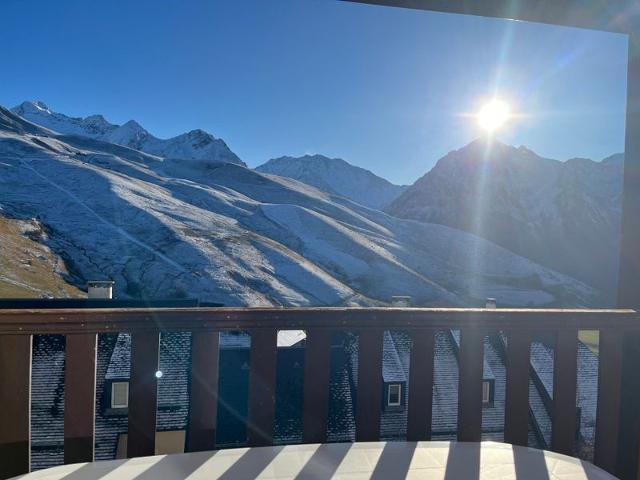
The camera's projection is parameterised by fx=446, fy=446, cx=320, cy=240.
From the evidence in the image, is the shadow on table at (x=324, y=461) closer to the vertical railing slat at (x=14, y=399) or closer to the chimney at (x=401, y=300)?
the vertical railing slat at (x=14, y=399)

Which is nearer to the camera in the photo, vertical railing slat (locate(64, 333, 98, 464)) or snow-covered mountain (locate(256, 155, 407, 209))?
vertical railing slat (locate(64, 333, 98, 464))

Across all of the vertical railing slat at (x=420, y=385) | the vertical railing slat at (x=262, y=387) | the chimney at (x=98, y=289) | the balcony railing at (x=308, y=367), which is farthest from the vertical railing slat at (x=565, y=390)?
the chimney at (x=98, y=289)

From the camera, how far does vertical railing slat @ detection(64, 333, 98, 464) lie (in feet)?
4.25

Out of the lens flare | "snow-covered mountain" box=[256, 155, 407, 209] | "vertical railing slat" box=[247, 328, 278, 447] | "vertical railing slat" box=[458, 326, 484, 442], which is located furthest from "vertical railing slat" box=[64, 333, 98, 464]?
"snow-covered mountain" box=[256, 155, 407, 209]

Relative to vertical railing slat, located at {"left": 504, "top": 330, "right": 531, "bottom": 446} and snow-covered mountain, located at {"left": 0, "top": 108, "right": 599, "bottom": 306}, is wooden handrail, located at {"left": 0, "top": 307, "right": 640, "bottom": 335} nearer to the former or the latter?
vertical railing slat, located at {"left": 504, "top": 330, "right": 531, "bottom": 446}

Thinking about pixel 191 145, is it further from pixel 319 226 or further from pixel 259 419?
pixel 259 419

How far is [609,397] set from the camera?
1.66m

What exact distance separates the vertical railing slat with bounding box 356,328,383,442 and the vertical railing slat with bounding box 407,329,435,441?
12 centimetres

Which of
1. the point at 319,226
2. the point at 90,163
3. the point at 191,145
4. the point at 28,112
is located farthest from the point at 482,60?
the point at 28,112

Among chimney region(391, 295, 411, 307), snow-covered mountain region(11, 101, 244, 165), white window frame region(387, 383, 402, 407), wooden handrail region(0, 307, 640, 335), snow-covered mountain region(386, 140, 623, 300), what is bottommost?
white window frame region(387, 383, 402, 407)

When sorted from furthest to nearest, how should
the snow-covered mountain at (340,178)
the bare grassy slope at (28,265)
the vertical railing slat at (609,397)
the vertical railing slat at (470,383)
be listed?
the snow-covered mountain at (340,178) → the bare grassy slope at (28,265) → the vertical railing slat at (609,397) → the vertical railing slat at (470,383)

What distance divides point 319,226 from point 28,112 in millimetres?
153038

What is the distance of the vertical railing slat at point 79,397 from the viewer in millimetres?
1296

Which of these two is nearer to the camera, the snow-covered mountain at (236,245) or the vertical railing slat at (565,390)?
the vertical railing slat at (565,390)
